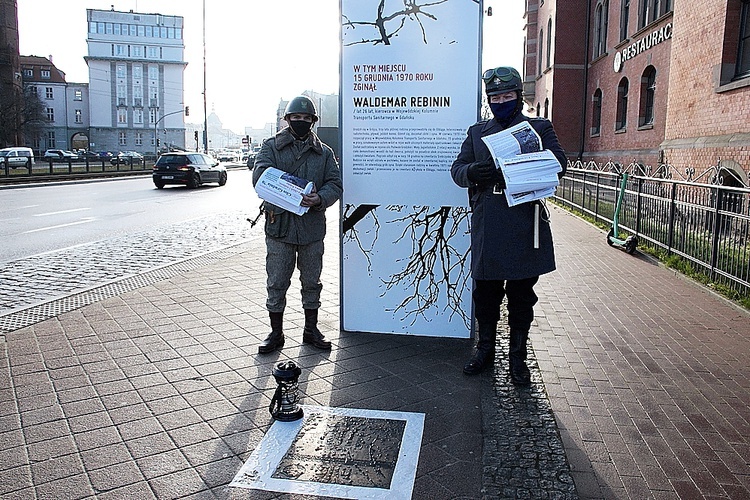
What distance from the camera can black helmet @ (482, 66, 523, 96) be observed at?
4.35m

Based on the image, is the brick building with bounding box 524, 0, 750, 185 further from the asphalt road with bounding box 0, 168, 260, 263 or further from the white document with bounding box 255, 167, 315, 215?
the asphalt road with bounding box 0, 168, 260, 263

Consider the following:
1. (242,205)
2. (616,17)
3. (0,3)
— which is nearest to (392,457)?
(242,205)

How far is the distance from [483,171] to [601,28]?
1140 inches

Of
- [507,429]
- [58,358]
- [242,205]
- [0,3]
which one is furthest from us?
[0,3]

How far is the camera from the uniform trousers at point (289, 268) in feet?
17.2

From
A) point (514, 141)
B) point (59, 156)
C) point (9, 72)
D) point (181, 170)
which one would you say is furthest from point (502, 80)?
point (9, 72)

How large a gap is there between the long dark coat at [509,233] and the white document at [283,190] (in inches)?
48.3

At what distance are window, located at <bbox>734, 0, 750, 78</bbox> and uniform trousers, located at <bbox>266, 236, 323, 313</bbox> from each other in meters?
11.9

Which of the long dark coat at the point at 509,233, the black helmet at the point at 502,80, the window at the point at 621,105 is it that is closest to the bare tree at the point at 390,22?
the black helmet at the point at 502,80

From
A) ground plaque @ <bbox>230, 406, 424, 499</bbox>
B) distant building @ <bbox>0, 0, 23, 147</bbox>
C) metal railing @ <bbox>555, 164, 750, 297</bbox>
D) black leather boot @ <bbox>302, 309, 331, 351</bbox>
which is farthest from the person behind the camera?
distant building @ <bbox>0, 0, 23, 147</bbox>

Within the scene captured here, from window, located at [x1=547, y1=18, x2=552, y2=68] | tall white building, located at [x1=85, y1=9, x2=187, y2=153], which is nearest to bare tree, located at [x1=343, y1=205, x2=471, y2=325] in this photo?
window, located at [x1=547, y1=18, x2=552, y2=68]

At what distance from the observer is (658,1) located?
70.5 ft

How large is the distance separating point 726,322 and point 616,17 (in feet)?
77.3

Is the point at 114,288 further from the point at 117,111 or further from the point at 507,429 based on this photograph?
the point at 117,111
